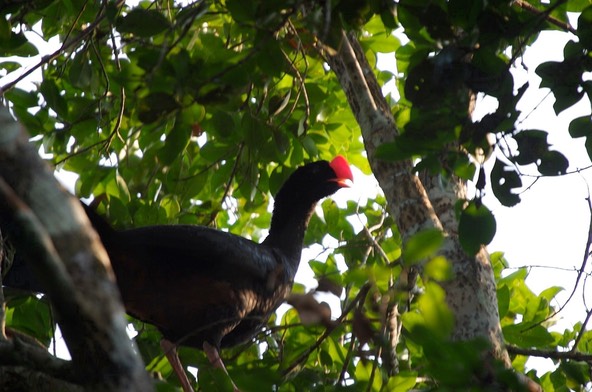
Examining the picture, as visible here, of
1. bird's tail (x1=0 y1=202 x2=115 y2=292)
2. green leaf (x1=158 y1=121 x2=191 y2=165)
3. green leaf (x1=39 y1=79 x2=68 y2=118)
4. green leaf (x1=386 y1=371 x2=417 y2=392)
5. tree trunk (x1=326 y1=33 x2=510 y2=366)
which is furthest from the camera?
green leaf (x1=39 y1=79 x2=68 y2=118)

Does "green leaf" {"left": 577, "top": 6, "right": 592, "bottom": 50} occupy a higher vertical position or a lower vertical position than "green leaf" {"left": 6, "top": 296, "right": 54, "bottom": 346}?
higher

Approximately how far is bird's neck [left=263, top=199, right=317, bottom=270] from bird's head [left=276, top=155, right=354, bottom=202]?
0.32 ft

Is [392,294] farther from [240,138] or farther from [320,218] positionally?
[320,218]

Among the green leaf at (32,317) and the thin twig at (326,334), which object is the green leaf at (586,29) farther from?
the green leaf at (32,317)

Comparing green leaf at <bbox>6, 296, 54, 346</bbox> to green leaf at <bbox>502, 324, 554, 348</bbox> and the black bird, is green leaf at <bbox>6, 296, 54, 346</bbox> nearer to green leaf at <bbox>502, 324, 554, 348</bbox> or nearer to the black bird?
the black bird

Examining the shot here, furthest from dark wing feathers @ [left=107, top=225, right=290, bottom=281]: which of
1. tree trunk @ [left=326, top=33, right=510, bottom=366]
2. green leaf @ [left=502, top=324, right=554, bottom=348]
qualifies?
green leaf @ [left=502, top=324, right=554, bottom=348]

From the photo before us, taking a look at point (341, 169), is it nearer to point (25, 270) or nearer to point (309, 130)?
point (309, 130)

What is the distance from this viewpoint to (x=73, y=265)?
201cm

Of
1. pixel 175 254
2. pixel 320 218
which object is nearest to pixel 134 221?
pixel 175 254

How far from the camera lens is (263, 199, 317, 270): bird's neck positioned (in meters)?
5.21

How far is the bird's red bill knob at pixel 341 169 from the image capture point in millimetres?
5289

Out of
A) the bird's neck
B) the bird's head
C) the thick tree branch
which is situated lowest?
the thick tree branch

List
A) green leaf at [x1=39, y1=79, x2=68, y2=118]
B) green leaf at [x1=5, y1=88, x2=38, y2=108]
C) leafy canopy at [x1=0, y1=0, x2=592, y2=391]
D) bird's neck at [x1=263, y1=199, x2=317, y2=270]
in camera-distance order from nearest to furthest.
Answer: leafy canopy at [x1=0, y1=0, x2=592, y2=391] → green leaf at [x1=39, y1=79, x2=68, y2=118] → green leaf at [x1=5, y1=88, x2=38, y2=108] → bird's neck at [x1=263, y1=199, x2=317, y2=270]

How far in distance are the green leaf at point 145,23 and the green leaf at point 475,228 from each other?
1.13 metres
